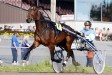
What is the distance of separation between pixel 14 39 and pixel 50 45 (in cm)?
592

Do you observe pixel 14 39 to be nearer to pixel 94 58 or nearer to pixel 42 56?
pixel 42 56

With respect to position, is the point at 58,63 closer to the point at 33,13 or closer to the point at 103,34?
the point at 33,13

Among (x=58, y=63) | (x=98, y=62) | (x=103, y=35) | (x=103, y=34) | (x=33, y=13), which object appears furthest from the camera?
(x=103, y=34)

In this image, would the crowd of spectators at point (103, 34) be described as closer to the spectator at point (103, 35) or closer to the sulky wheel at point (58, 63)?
the spectator at point (103, 35)

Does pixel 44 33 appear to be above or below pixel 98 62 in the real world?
above

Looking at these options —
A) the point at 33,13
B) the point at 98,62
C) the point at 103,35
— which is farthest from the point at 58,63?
the point at 103,35

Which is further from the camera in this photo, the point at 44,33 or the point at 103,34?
the point at 103,34

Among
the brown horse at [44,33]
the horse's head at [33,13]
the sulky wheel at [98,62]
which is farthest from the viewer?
the sulky wheel at [98,62]

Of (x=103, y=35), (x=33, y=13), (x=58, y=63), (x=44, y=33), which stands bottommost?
(x=103, y=35)

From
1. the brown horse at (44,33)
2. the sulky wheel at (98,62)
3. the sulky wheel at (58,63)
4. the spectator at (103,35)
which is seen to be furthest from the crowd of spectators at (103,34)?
the brown horse at (44,33)

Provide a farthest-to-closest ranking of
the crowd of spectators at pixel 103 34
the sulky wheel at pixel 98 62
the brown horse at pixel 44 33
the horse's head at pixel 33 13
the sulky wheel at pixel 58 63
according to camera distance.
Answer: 1. the crowd of spectators at pixel 103 34
2. the sulky wheel at pixel 98 62
3. the sulky wheel at pixel 58 63
4. the brown horse at pixel 44 33
5. the horse's head at pixel 33 13

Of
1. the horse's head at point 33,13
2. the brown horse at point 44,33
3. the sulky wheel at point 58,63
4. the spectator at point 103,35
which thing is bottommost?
the spectator at point 103,35

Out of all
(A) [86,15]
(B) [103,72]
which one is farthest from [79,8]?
(B) [103,72]

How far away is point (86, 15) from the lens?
52094 millimetres
